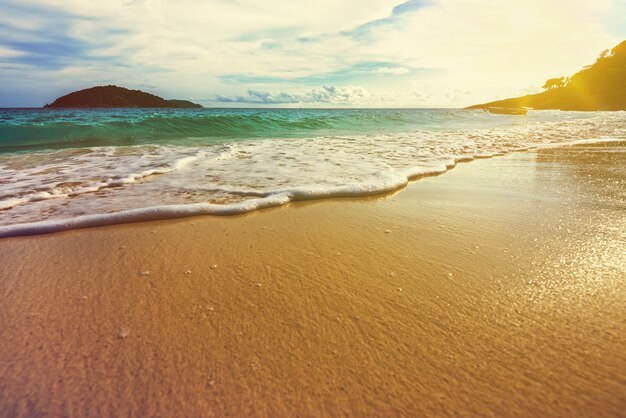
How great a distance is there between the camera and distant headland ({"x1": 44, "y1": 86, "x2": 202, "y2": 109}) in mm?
88062

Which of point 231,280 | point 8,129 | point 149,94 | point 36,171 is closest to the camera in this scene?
point 231,280

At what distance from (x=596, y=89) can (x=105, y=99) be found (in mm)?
115974

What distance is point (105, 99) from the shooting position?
89250 mm

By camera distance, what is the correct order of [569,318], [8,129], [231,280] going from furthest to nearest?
[8,129] < [231,280] < [569,318]

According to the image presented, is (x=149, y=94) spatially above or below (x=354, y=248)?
above

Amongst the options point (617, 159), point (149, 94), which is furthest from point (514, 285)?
point (149, 94)

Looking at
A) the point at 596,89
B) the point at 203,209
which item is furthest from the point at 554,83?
the point at 203,209

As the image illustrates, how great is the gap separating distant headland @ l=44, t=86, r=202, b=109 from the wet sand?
102 meters

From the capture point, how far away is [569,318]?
1659 millimetres

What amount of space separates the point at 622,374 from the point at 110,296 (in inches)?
101

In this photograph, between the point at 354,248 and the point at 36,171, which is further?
the point at 36,171

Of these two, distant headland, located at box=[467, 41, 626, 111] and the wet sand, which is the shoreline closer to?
the wet sand

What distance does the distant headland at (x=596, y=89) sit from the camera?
57312 mm

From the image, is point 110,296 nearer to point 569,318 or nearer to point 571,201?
point 569,318
